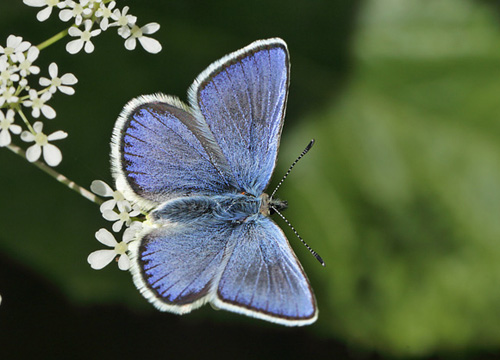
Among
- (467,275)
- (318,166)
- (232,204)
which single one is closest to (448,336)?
(467,275)

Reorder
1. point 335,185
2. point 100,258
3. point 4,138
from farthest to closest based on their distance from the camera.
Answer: point 335,185 → point 100,258 → point 4,138

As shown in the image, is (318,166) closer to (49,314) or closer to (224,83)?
(224,83)

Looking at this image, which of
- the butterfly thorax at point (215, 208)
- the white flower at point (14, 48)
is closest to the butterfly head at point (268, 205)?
the butterfly thorax at point (215, 208)

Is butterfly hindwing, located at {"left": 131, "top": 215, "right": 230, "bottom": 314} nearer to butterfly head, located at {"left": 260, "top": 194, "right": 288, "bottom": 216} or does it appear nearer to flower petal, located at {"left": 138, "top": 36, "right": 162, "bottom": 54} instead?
butterfly head, located at {"left": 260, "top": 194, "right": 288, "bottom": 216}

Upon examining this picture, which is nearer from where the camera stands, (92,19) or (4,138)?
(4,138)

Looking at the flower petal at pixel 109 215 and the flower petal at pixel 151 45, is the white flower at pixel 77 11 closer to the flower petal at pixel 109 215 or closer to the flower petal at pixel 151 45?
the flower petal at pixel 151 45

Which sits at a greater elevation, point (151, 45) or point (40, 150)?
point (151, 45)

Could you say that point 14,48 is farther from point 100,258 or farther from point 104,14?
point 100,258

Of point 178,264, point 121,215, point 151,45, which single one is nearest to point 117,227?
point 121,215
